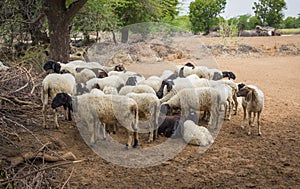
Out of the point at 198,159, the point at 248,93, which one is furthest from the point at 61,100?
the point at 248,93

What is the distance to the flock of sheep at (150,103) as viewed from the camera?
5.84 meters

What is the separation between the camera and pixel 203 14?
4381 cm

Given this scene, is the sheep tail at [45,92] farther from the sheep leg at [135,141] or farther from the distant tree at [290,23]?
the distant tree at [290,23]

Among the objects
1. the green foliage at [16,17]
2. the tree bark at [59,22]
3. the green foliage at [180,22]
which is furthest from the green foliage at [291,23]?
the tree bark at [59,22]

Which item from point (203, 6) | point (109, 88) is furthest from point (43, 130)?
point (203, 6)

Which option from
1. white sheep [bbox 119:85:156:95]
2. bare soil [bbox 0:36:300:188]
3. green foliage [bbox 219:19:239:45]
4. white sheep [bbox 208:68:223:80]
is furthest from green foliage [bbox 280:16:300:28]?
white sheep [bbox 119:85:156:95]

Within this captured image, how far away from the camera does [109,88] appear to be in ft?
22.9

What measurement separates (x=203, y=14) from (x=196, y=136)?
39705mm

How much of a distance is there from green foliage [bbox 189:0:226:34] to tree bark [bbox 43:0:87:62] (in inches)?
1353

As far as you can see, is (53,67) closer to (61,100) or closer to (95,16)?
(61,100)

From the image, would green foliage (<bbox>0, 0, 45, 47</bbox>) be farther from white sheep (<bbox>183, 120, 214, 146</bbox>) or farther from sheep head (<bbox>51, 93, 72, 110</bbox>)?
white sheep (<bbox>183, 120, 214, 146</bbox>)

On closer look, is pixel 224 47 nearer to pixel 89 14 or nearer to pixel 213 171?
pixel 89 14

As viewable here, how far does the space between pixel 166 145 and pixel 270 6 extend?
44.2 metres

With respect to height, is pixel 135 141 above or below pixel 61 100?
below
